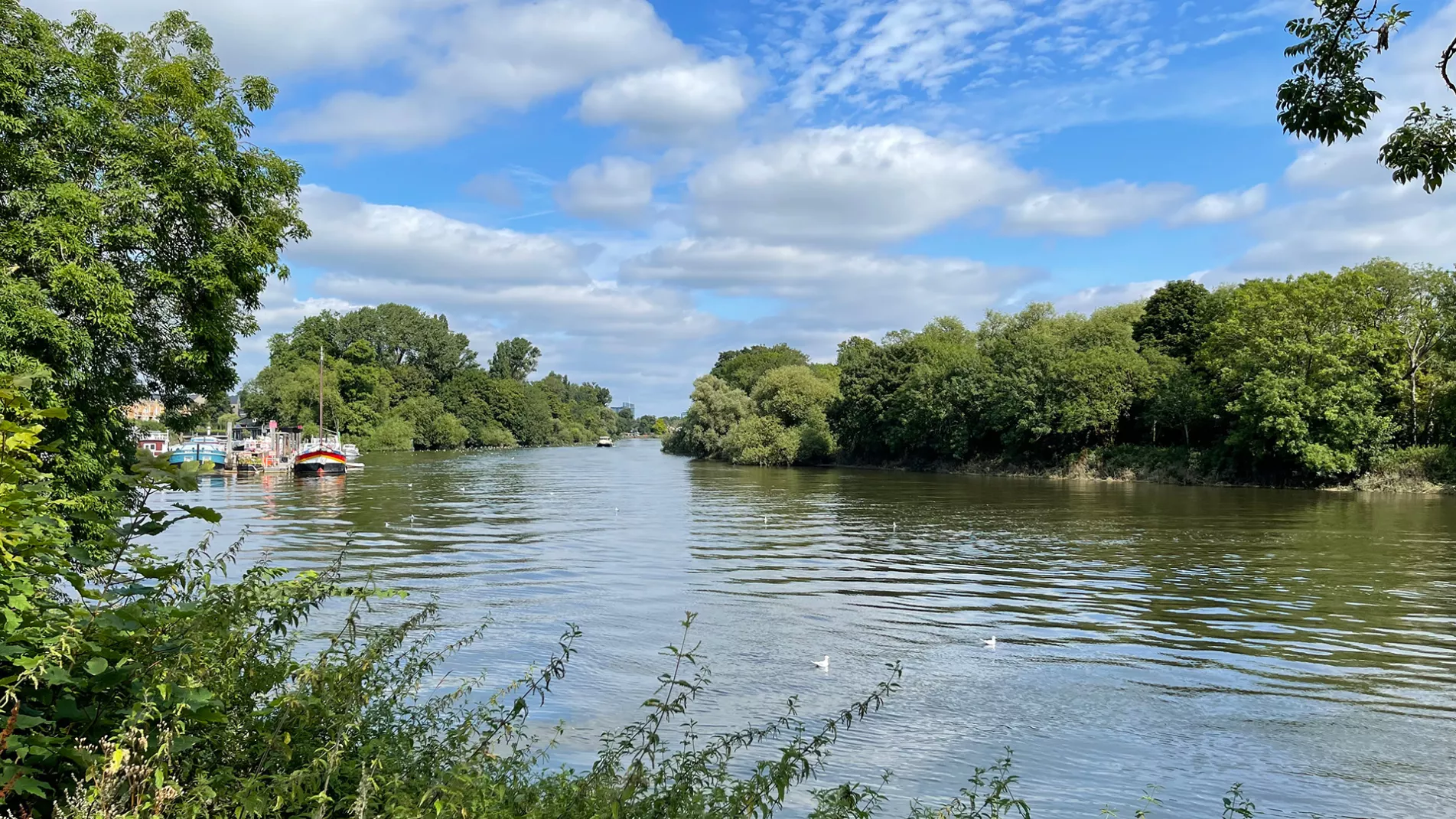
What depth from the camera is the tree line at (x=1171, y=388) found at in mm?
44281

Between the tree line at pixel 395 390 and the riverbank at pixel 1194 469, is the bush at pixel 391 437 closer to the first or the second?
the tree line at pixel 395 390

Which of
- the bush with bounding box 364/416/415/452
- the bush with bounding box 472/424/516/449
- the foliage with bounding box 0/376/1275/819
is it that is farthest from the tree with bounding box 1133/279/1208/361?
the bush with bounding box 472/424/516/449

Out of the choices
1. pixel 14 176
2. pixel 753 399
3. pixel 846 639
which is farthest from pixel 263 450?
pixel 846 639

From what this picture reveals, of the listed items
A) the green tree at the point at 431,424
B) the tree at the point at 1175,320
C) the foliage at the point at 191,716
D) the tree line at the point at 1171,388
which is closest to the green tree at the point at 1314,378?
the tree line at the point at 1171,388

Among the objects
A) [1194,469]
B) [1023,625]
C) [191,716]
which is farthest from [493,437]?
[191,716]

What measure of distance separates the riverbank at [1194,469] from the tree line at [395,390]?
202ft

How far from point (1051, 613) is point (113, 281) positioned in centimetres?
1578

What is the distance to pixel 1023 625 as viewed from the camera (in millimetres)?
15047

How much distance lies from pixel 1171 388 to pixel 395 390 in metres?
97.7

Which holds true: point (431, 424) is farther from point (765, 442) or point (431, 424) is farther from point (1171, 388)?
point (1171, 388)

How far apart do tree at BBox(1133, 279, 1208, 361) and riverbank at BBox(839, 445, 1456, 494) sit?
1054cm

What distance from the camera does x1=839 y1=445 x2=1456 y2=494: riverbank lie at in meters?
42.7

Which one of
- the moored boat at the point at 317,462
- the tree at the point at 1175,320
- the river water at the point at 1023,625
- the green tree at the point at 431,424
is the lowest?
the river water at the point at 1023,625

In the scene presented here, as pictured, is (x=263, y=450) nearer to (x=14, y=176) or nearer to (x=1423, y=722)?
(x=14, y=176)
